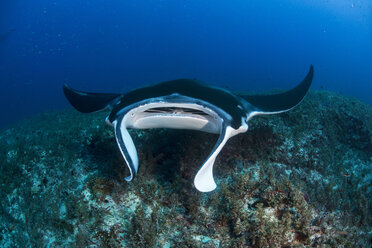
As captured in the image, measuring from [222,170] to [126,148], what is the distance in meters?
1.59

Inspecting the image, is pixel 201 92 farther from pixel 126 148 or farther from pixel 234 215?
pixel 234 215

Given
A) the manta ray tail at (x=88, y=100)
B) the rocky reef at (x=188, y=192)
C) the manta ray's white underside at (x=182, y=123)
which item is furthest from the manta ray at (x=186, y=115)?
the manta ray tail at (x=88, y=100)

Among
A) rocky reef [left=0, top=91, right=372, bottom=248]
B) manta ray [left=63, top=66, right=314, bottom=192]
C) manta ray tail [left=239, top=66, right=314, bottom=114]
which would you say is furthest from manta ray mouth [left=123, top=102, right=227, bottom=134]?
manta ray tail [left=239, top=66, right=314, bottom=114]

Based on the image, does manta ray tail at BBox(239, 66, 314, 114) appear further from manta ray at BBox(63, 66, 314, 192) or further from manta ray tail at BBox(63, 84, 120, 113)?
manta ray tail at BBox(63, 84, 120, 113)

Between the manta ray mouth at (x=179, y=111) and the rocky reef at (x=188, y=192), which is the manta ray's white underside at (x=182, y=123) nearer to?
the manta ray mouth at (x=179, y=111)

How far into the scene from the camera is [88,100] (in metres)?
4.13

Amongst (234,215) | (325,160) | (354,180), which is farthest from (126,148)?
(354,180)

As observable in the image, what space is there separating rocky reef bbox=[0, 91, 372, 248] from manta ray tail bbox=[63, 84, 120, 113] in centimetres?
70

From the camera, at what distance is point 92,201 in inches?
117

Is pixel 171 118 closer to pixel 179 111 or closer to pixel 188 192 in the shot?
pixel 179 111

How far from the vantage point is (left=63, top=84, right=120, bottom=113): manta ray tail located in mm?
3734

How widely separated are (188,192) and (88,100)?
264cm

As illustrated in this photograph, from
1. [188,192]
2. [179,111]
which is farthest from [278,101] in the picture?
[188,192]

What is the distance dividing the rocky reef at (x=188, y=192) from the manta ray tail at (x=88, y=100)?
70cm
